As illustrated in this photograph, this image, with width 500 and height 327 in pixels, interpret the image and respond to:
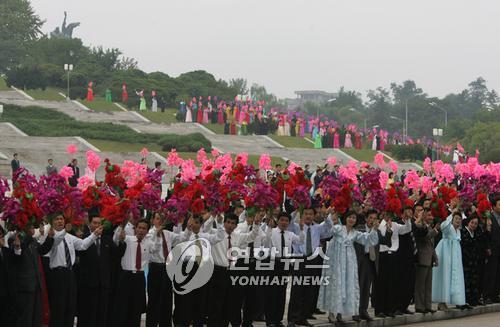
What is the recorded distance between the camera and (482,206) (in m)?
16.9

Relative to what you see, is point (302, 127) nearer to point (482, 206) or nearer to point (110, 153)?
point (110, 153)

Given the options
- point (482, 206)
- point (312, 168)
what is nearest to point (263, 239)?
point (482, 206)

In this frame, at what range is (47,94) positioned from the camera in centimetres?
6569

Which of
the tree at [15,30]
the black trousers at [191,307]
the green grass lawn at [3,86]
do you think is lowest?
the black trousers at [191,307]

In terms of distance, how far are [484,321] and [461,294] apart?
1040mm

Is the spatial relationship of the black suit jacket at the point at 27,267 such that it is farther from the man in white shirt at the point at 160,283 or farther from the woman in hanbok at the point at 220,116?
the woman in hanbok at the point at 220,116

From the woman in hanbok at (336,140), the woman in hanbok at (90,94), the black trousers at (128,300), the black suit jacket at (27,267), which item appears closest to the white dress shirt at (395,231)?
the black trousers at (128,300)

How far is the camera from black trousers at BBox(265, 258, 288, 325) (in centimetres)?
1408

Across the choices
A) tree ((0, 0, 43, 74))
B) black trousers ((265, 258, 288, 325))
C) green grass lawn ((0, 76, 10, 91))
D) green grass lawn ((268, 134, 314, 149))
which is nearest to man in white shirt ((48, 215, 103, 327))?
black trousers ((265, 258, 288, 325))

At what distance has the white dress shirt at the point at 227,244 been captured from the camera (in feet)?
44.4

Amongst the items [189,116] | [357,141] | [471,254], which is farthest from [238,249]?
[189,116]

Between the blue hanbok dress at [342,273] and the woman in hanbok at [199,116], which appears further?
the woman in hanbok at [199,116]

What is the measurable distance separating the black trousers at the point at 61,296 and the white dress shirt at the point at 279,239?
8.90 ft

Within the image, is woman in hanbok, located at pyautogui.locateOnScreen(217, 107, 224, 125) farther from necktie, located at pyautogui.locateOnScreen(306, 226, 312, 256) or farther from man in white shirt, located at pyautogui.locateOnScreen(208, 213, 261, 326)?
man in white shirt, located at pyautogui.locateOnScreen(208, 213, 261, 326)
